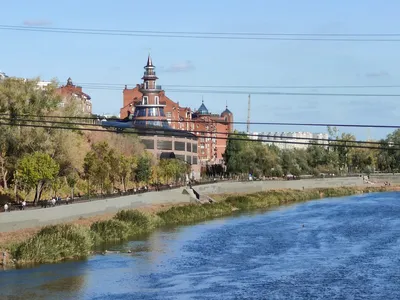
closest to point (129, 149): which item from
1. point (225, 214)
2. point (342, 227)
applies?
point (225, 214)

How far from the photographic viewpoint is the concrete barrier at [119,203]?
59375 mm

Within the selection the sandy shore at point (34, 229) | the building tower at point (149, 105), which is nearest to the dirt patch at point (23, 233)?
the sandy shore at point (34, 229)

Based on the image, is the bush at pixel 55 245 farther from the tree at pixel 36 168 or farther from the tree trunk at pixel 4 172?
the tree trunk at pixel 4 172

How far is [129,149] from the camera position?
115 m

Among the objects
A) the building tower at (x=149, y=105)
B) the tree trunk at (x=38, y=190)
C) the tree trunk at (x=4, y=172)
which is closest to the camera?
the tree trunk at (x=38, y=190)

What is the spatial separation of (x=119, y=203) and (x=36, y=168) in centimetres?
1157

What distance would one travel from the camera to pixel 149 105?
138m

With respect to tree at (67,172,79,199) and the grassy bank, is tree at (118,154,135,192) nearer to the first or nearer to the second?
the grassy bank

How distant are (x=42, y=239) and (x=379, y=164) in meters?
147

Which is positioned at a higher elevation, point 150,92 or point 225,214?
point 150,92

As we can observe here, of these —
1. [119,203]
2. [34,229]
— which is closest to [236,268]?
[34,229]

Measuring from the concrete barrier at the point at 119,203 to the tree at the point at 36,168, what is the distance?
148 inches

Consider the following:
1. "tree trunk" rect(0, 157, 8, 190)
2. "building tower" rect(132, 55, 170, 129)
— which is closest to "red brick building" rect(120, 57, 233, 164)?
"building tower" rect(132, 55, 170, 129)

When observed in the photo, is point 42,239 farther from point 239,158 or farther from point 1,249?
point 239,158
